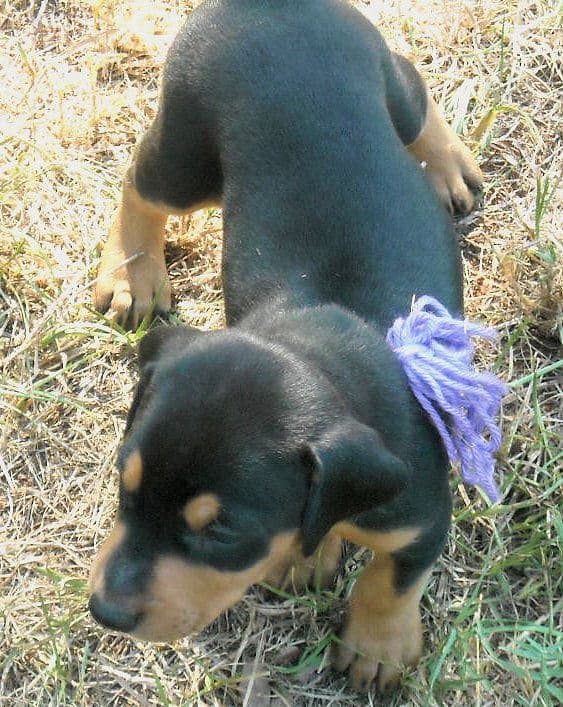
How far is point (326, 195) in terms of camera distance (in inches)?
149

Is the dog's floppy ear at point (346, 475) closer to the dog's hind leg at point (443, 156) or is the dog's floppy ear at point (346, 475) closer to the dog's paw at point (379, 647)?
the dog's paw at point (379, 647)

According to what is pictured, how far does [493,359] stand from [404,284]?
3.54ft

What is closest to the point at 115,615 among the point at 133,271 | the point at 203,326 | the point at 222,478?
the point at 222,478

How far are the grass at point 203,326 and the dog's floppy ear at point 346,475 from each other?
117cm

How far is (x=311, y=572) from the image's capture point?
13.3 feet

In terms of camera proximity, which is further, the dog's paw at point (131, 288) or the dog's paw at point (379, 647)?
the dog's paw at point (131, 288)

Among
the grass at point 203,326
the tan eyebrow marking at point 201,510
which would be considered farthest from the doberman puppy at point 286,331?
the grass at point 203,326

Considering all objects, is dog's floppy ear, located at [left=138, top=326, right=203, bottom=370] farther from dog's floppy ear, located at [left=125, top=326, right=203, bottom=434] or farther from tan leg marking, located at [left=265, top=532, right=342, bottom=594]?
tan leg marking, located at [left=265, top=532, right=342, bottom=594]

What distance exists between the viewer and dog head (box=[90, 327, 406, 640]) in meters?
2.75

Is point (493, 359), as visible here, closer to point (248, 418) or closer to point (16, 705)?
point (248, 418)

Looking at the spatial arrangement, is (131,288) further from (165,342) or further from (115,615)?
(115,615)

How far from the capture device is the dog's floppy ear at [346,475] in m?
2.80

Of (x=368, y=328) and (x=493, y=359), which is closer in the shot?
(x=368, y=328)

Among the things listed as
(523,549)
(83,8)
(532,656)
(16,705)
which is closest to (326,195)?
(523,549)
